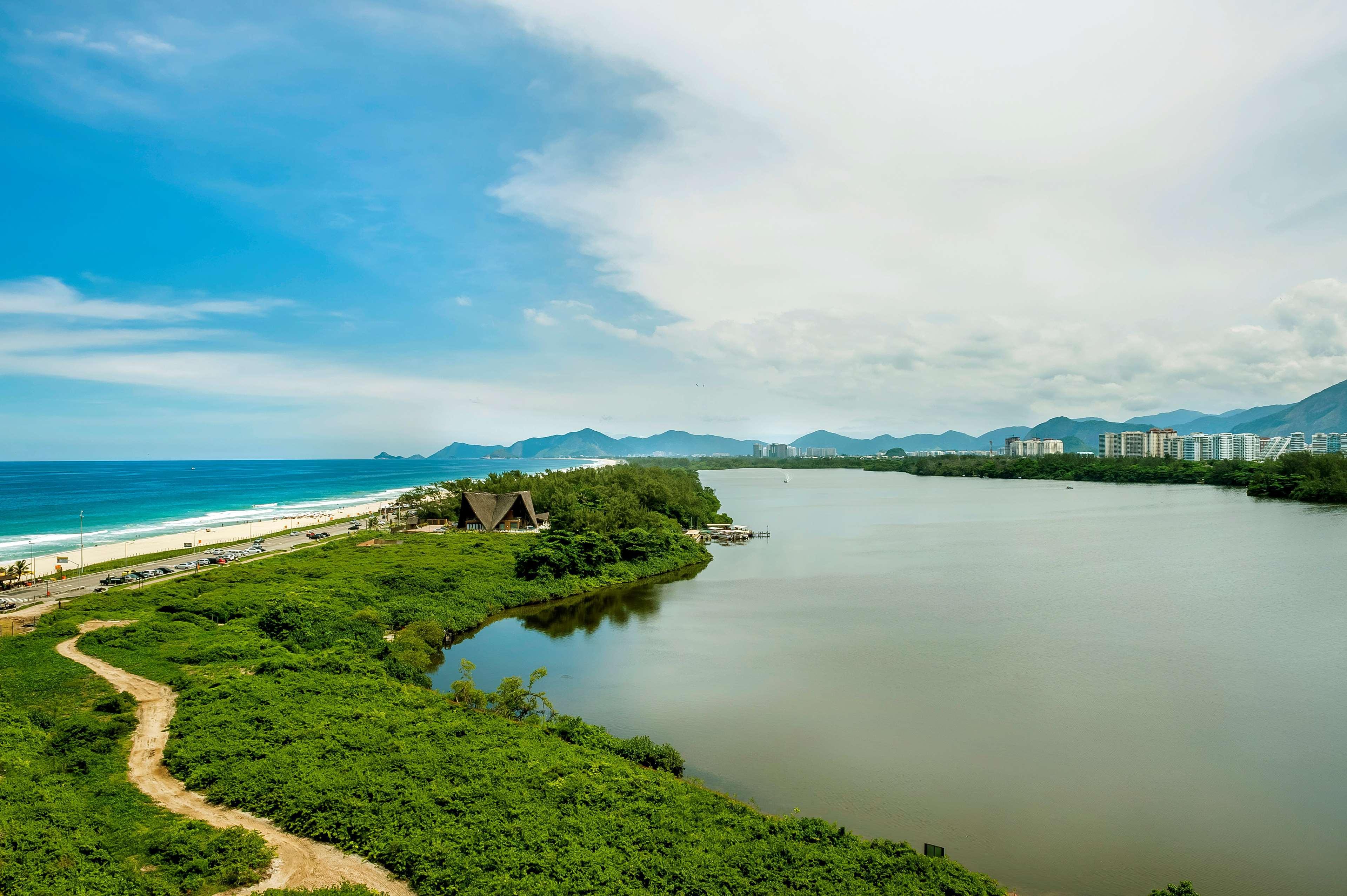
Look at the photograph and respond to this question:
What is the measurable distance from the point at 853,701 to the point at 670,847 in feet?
26.8

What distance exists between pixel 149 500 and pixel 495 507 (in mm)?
64526

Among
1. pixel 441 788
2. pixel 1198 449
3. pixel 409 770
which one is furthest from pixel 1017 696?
pixel 1198 449

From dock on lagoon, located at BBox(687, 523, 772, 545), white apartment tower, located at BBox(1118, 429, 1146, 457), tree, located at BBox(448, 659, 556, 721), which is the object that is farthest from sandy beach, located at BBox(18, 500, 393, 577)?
white apartment tower, located at BBox(1118, 429, 1146, 457)

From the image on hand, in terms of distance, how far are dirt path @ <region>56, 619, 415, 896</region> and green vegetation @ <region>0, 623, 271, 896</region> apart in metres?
0.19

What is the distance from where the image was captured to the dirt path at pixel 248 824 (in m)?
8.23

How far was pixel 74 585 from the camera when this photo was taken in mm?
28562

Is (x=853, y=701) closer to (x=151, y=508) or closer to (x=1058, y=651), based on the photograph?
(x=1058, y=651)

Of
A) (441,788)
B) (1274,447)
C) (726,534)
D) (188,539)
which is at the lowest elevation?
(188,539)

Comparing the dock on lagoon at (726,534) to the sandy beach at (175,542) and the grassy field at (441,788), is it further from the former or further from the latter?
the sandy beach at (175,542)

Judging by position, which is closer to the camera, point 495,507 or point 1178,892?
point 1178,892

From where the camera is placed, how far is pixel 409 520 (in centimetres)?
4819

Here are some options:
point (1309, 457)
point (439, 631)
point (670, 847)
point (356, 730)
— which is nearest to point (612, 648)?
point (439, 631)

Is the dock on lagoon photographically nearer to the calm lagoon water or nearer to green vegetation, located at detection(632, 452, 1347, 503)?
the calm lagoon water

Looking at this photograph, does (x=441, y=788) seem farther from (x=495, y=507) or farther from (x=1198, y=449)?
(x=1198, y=449)
